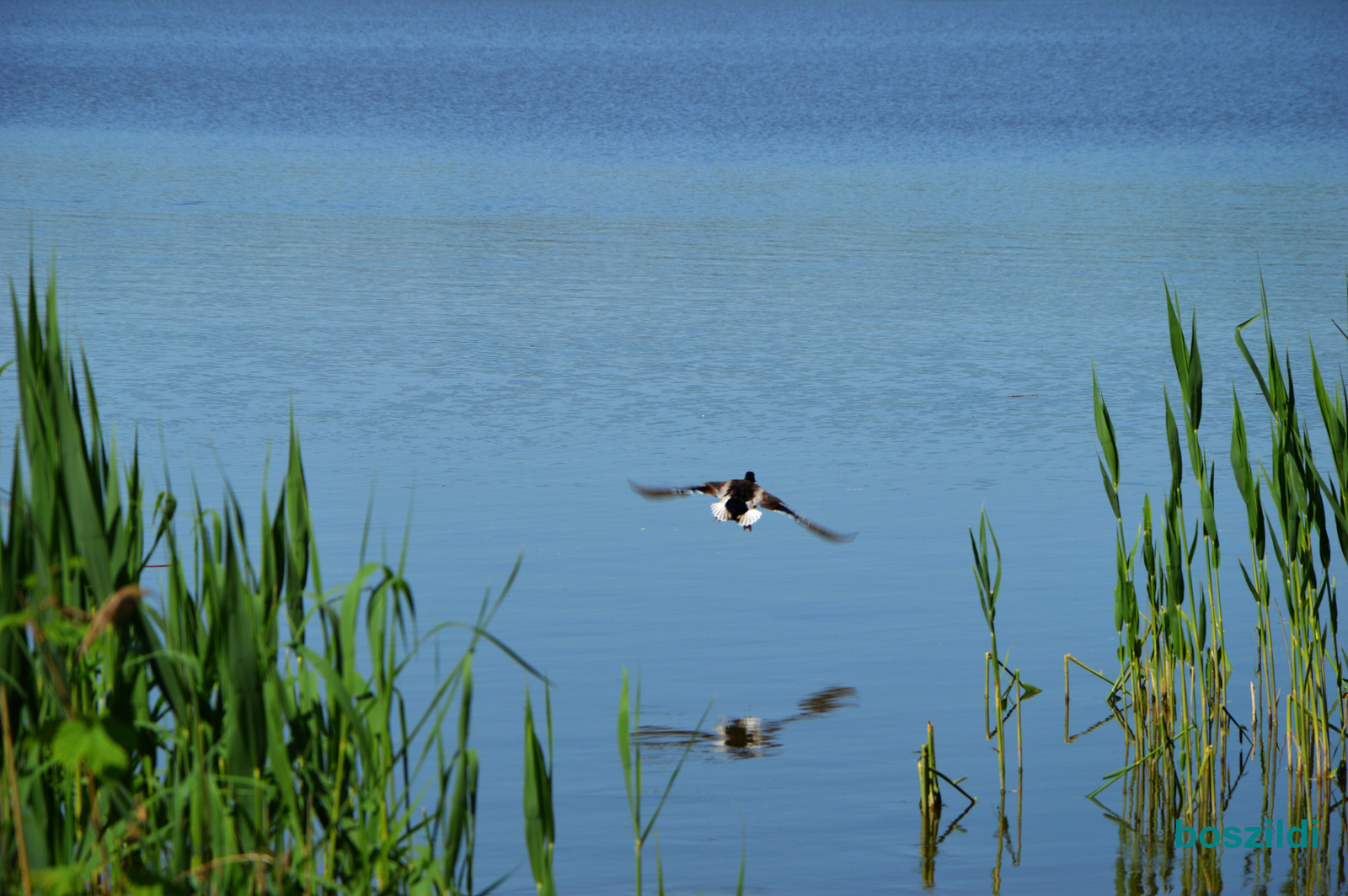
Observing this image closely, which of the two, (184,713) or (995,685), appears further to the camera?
(995,685)

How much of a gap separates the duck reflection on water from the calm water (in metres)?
0.03

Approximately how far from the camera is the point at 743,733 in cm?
589

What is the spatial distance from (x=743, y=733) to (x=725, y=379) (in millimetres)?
A: 5907

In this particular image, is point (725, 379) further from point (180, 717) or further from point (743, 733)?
point (180, 717)

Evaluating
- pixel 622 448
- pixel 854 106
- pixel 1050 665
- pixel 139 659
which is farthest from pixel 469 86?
pixel 139 659

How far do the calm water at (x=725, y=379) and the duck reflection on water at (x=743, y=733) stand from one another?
0.10 ft

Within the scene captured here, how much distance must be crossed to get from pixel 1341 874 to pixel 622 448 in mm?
5700

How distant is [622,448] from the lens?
9781mm

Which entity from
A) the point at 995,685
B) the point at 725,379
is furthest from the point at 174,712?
the point at 725,379

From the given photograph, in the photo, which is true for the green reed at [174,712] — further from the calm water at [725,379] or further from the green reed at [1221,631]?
the green reed at [1221,631]

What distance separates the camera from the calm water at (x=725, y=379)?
5629 millimetres

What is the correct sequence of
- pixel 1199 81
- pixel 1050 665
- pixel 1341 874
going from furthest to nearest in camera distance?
1. pixel 1199 81
2. pixel 1050 665
3. pixel 1341 874

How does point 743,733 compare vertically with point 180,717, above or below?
below

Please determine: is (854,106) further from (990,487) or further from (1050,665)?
(1050,665)
